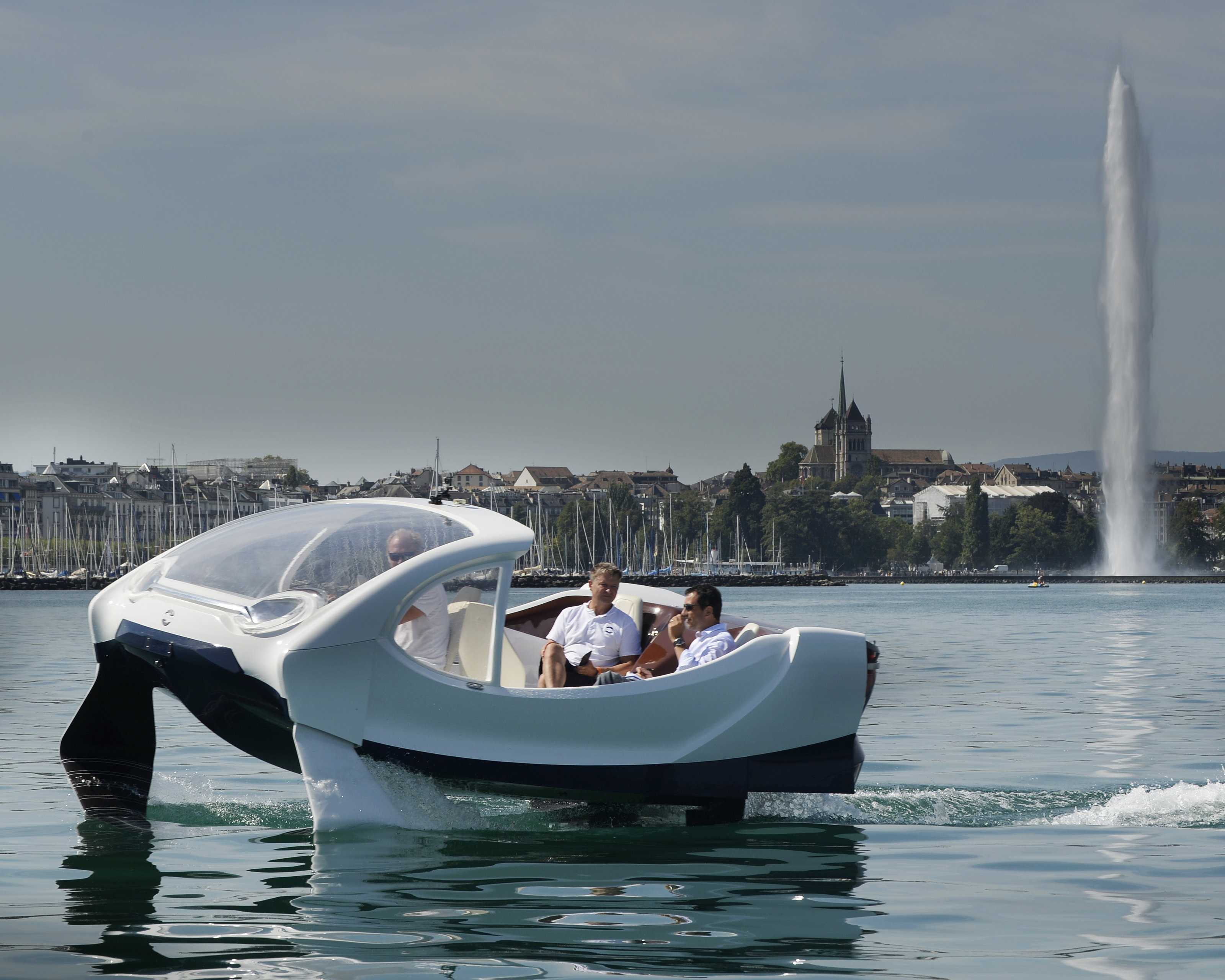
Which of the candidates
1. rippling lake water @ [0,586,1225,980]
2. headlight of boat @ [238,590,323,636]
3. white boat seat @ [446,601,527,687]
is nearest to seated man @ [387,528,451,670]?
white boat seat @ [446,601,527,687]

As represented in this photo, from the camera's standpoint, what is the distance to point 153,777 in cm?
1262

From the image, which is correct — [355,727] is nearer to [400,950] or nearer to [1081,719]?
[400,950]

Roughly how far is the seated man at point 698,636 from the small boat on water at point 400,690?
0.12m

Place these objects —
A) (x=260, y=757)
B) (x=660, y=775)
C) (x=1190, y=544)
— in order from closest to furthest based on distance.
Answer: (x=660, y=775) < (x=260, y=757) < (x=1190, y=544)

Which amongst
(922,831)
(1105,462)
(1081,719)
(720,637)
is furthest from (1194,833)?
(1105,462)

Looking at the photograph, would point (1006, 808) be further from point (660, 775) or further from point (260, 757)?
point (260, 757)

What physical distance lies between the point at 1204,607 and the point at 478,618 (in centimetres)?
8335

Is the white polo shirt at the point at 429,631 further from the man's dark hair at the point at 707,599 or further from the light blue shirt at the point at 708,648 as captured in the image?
the man's dark hair at the point at 707,599

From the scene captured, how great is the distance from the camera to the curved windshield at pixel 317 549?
1050cm

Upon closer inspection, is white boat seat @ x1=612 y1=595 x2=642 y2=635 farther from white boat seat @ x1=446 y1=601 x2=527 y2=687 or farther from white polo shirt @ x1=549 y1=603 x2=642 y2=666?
white boat seat @ x1=446 y1=601 x2=527 y2=687

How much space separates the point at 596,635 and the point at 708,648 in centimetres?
86

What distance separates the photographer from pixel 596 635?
1156 centimetres

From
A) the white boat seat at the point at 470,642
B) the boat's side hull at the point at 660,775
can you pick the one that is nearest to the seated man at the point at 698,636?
the boat's side hull at the point at 660,775

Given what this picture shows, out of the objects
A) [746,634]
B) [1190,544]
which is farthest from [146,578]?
[1190,544]
